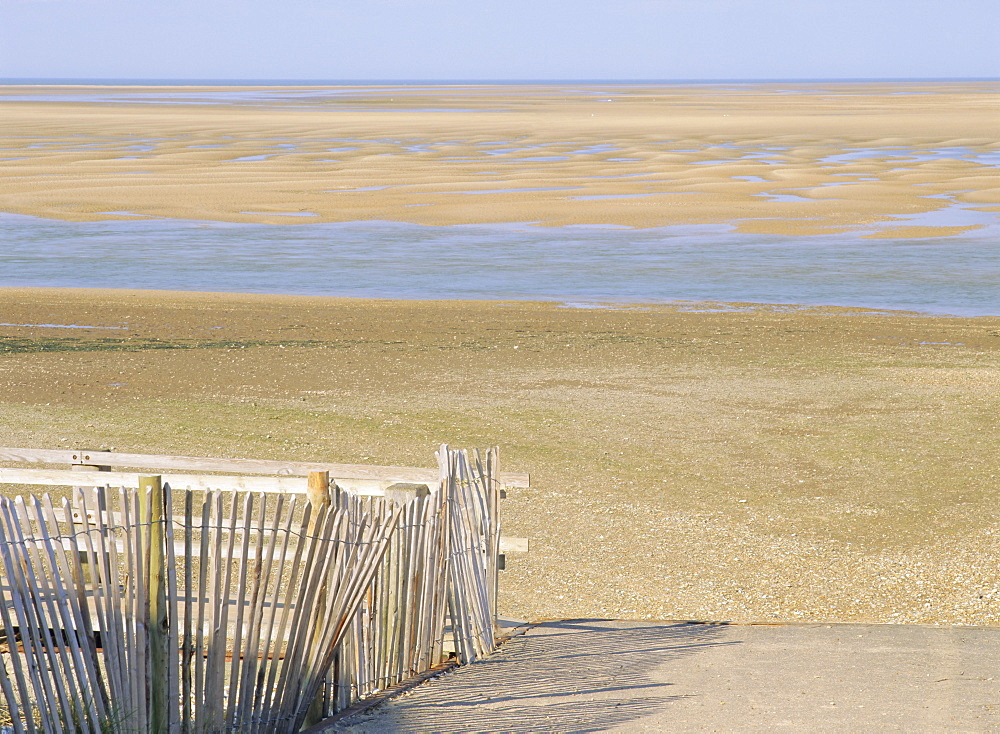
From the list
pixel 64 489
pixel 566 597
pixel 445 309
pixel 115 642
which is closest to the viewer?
pixel 115 642

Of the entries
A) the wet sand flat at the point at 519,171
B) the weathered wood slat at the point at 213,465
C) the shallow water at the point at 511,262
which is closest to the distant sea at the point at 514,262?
the shallow water at the point at 511,262

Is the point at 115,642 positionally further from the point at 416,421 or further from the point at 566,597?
the point at 416,421

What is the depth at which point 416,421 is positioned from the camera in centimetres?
1327

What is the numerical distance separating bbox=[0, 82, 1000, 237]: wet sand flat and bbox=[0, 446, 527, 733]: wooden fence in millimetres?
28014

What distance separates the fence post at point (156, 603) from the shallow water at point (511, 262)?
19.8 metres

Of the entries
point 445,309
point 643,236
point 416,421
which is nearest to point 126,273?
point 445,309

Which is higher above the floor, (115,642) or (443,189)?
(443,189)

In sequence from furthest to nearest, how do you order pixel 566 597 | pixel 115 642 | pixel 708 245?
pixel 708 245, pixel 566 597, pixel 115 642

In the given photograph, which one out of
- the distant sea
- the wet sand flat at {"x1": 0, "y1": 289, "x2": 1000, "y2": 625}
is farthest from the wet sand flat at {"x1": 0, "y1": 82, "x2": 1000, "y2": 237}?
the wet sand flat at {"x1": 0, "y1": 289, "x2": 1000, "y2": 625}

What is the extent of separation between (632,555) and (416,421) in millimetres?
4461

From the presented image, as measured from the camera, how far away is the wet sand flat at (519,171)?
3603 cm

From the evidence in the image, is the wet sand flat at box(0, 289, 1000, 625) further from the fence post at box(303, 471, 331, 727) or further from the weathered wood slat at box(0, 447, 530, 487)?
the fence post at box(303, 471, 331, 727)

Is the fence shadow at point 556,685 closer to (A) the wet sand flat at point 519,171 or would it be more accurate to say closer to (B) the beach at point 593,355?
(B) the beach at point 593,355

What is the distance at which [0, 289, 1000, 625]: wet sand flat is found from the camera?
900 cm
